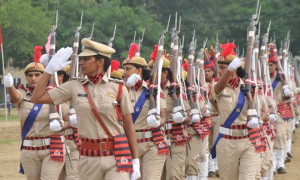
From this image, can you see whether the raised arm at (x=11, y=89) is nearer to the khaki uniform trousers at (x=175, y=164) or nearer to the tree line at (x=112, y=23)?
the khaki uniform trousers at (x=175, y=164)

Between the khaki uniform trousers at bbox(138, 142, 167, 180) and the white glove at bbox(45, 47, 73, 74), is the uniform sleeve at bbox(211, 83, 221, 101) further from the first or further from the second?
the white glove at bbox(45, 47, 73, 74)

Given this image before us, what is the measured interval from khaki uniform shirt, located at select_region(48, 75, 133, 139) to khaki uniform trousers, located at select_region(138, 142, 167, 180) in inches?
120

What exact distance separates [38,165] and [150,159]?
1481mm

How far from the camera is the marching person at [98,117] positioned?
884 centimetres

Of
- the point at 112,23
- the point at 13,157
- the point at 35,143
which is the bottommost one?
the point at 13,157

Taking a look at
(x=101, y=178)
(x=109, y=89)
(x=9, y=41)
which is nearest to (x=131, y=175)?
(x=101, y=178)

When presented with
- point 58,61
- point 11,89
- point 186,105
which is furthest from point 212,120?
point 58,61

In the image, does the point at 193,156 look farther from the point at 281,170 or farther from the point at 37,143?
the point at 281,170

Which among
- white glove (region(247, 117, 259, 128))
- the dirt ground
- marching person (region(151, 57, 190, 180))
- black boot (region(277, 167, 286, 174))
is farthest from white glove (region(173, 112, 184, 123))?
black boot (region(277, 167, 286, 174))

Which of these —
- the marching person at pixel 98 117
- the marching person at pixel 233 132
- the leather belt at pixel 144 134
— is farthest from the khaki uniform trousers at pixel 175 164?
the marching person at pixel 98 117

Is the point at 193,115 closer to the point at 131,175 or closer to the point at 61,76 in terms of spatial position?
the point at 61,76

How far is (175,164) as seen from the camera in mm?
13234

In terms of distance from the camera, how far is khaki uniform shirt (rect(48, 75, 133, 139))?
8836 mm

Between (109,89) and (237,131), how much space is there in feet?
10.1
